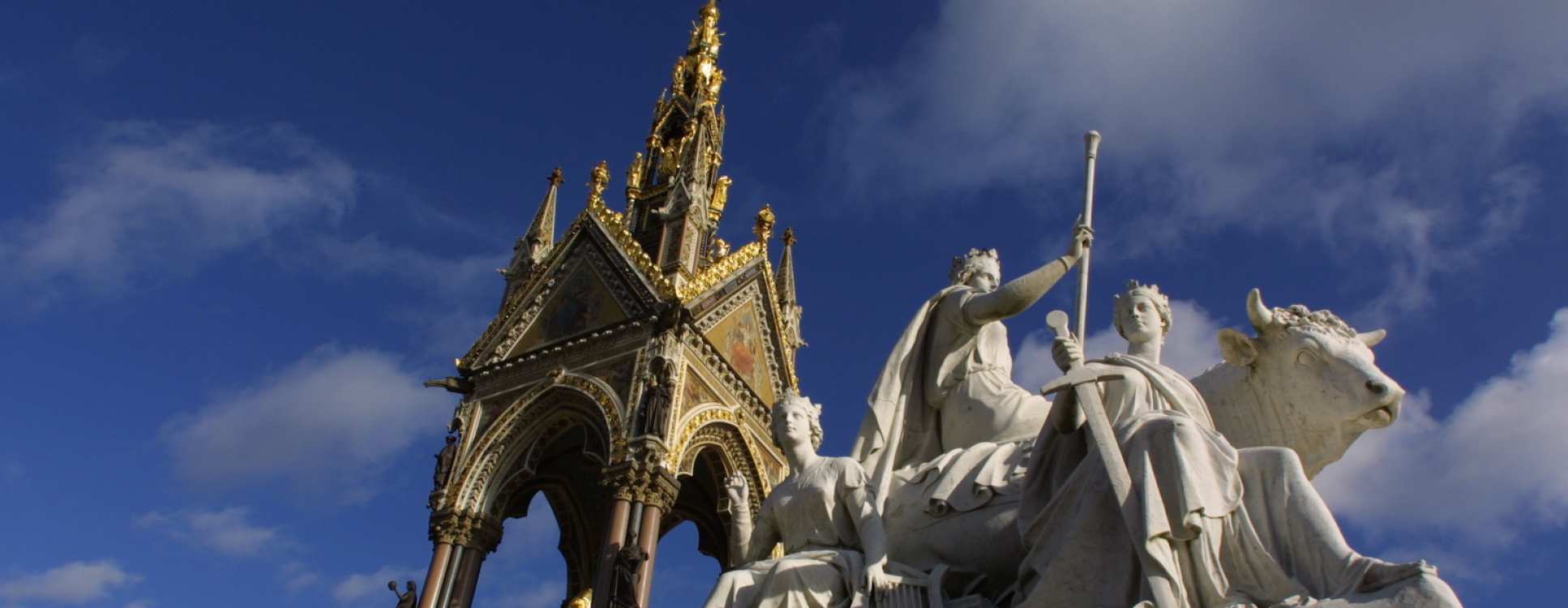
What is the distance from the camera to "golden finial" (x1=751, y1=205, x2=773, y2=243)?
21.9 m

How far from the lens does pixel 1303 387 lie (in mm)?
2625

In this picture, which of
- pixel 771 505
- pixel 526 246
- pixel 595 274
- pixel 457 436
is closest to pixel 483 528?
pixel 457 436

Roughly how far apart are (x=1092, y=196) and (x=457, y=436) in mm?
16953

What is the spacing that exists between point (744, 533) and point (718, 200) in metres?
19.6

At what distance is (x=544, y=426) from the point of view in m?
18.9

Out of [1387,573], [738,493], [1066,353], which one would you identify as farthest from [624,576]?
[1387,573]

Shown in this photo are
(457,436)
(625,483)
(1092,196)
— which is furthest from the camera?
(457,436)

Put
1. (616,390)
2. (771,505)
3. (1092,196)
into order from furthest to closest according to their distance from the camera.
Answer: (616,390) < (1092,196) < (771,505)

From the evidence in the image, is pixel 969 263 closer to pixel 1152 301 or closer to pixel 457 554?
pixel 1152 301

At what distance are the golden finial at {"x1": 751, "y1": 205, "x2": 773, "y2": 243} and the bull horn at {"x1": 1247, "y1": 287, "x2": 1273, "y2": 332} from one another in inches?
753

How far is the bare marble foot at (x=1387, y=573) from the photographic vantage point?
1.77m

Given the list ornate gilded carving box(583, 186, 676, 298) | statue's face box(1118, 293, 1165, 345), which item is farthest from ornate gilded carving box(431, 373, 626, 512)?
statue's face box(1118, 293, 1165, 345)

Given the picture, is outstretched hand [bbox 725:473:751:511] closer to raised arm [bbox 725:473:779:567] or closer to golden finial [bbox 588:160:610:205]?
raised arm [bbox 725:473:779:567]

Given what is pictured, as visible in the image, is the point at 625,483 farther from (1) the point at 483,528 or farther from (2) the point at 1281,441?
(2) the point at 1281,441
